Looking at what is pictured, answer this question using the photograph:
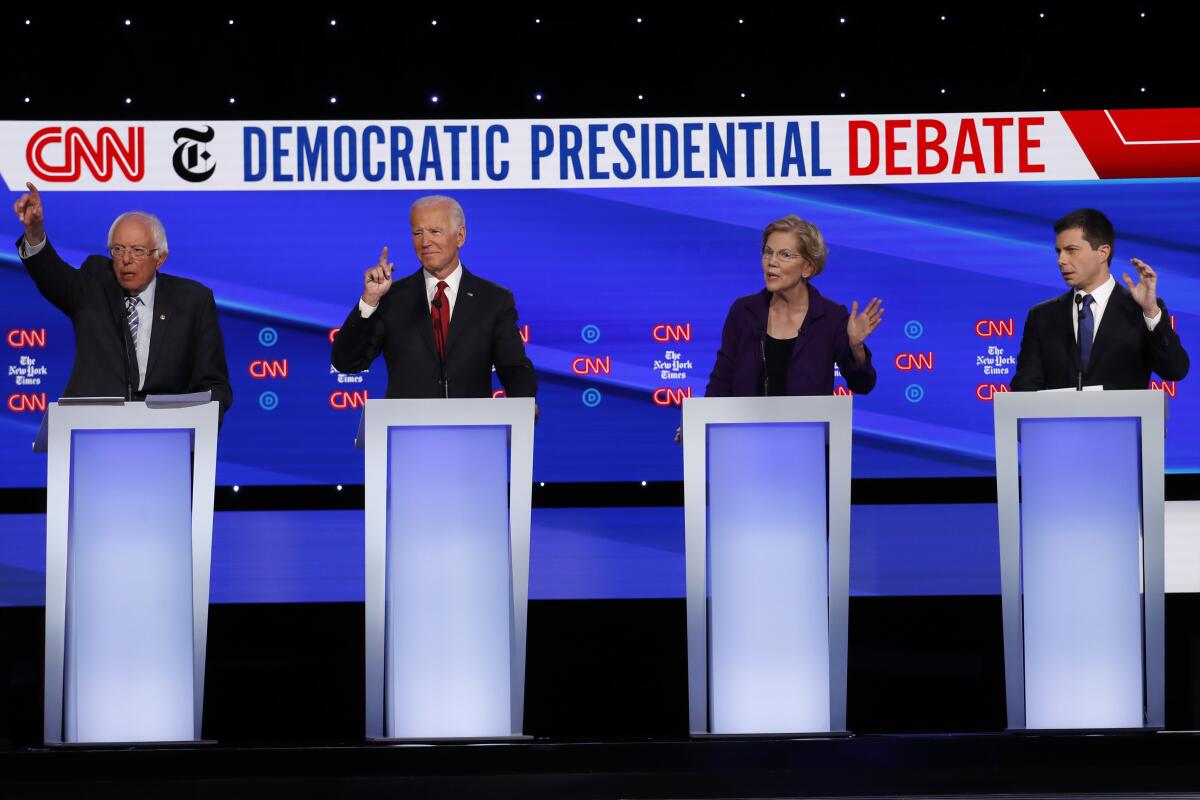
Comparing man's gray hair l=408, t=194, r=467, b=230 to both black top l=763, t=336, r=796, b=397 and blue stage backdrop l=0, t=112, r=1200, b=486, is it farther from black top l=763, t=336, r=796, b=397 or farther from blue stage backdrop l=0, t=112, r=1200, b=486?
blue stage backdrop l=0, t=112, r=1200, b=486

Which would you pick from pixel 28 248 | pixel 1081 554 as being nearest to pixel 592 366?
pixel 28 248

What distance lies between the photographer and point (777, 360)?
4.27 meters

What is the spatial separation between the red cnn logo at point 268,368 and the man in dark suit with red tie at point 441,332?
3.81 ft

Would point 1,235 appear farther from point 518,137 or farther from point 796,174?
point 796,174

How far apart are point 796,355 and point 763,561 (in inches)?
40.7

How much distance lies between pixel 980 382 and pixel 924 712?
4.42 feet

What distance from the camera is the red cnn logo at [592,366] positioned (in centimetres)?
552

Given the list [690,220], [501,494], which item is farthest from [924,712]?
[501,494]

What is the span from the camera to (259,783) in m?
2.94

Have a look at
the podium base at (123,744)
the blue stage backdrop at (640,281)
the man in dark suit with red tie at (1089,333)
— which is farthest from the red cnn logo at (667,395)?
the podium base at (123,744)

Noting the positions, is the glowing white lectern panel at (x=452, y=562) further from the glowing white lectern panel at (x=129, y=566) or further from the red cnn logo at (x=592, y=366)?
the red cnn logo at (x=592, y=366)

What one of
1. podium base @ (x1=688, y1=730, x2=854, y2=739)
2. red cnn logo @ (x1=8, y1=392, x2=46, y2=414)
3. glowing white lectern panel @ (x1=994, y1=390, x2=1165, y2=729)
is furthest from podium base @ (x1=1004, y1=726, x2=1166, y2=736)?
red cnn logo @ (x1=8, y1=392, x2=46, y2=414)

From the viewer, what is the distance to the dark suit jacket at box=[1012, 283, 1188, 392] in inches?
158

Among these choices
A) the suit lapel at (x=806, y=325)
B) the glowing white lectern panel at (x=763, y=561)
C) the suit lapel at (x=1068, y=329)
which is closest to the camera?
the glowing white lectern panel at (x=763, y=561)
